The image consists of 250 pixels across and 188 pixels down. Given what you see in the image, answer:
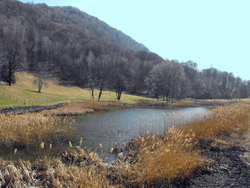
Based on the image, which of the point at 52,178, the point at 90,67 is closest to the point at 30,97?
the point at 90,67

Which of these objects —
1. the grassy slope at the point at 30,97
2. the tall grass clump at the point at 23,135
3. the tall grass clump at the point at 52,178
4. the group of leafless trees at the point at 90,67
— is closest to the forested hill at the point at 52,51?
the group of leafless trees at the point at 90,67

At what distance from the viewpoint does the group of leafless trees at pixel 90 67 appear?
49156 mm

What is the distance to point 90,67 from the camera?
177 ft

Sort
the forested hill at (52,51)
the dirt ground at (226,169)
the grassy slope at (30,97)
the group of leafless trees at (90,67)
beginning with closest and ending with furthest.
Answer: the dirt ground at (226,169) → the grassy slope at (30,97) → the group of leafless trees at (90,67) → the forested hill at (52,51)

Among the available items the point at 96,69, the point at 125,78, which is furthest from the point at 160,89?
the point at 96,69

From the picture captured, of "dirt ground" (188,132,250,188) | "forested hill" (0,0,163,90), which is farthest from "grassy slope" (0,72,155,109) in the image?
"dirt ground" (188,132,250,188)

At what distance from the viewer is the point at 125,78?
2089 inches

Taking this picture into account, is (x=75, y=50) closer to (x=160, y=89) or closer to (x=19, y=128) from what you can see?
(x=160, y=89)

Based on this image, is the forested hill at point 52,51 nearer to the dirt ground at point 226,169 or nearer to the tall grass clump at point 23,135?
the tall grass clump at point 23,135

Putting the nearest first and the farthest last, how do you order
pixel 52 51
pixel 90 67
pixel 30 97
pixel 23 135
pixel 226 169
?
pixel 226 169 → pixel 23 135 → pixel 30 97 → pixel 90 67 → pixel 52 51

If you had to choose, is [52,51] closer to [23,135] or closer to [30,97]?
[30,97]

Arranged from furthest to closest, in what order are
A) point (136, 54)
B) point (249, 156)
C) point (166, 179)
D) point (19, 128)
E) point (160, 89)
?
point (136, 54) < point (160, 89) < point (19, 128) < point (249, 156) < point (166, 179)

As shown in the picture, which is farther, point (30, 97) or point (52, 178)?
point (30, 97)

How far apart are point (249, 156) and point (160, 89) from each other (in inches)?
2153
